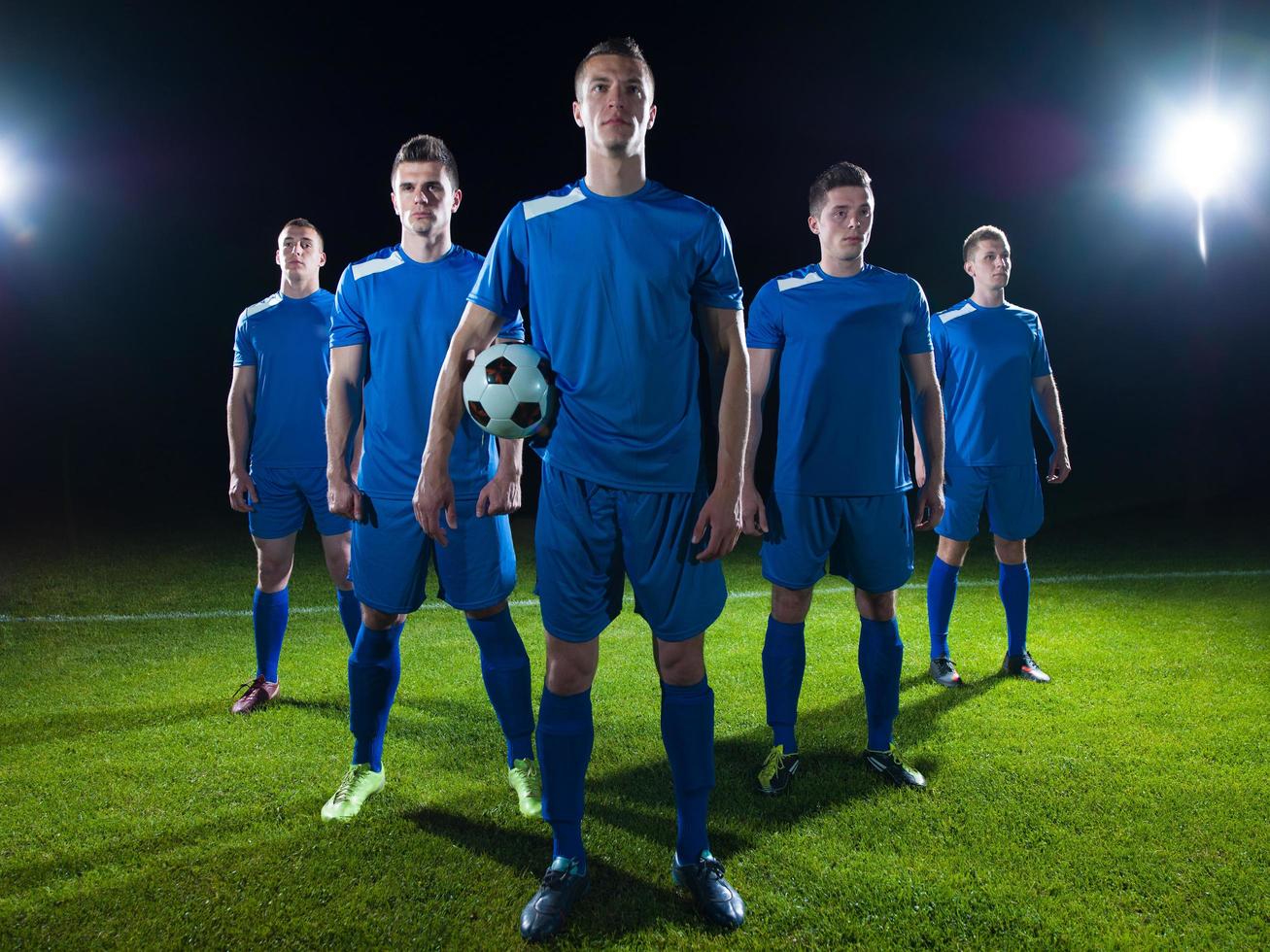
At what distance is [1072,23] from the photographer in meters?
10.6

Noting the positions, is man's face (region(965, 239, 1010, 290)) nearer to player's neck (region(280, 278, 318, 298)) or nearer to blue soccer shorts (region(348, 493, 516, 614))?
blue soccer shorts (region(348, 493, 516, 614))

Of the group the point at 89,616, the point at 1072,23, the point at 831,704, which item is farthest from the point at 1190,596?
the point at 1072,23

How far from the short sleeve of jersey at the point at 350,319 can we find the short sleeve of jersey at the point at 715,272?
3.56 ft

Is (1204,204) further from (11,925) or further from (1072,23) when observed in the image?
(11,925)

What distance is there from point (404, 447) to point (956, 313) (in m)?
2.56

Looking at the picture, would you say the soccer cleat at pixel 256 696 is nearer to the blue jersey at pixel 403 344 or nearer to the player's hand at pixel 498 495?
the blue jersey at pixel 403 344

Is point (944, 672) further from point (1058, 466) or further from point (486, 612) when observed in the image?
point (486, 612)

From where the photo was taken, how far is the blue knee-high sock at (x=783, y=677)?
263 cm

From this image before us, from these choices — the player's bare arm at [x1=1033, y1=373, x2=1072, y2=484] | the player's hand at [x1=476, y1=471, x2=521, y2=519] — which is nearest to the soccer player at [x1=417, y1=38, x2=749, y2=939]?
the player's hand at [x1=476, y1=471, x2=521, y2=519]

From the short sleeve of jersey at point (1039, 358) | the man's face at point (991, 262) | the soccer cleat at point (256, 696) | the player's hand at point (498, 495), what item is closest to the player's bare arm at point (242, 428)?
the soccer cleat at point (256, 696)

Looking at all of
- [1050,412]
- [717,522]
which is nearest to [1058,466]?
[1050,412]

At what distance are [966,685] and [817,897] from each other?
1877mm

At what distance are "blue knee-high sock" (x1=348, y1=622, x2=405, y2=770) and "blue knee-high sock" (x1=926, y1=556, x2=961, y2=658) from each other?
2.35 m

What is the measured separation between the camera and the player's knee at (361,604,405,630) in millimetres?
2434
